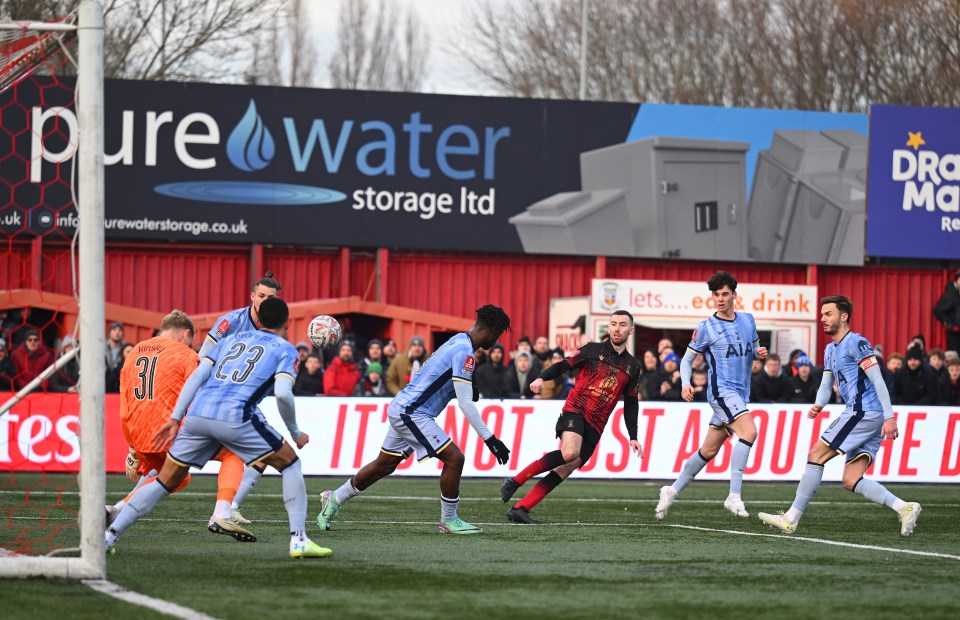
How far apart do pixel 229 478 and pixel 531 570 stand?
267cm

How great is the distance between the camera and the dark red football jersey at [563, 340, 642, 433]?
12727 mm

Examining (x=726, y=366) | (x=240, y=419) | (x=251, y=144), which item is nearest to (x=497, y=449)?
(x=240, y=419)

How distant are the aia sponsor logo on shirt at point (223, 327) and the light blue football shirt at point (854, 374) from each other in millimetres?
5008

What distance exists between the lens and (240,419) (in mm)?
8992

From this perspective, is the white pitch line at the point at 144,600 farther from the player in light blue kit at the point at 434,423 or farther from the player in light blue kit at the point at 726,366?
the player in light blue kit at the point at 726,366

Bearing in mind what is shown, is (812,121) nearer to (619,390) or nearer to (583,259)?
(583,259)

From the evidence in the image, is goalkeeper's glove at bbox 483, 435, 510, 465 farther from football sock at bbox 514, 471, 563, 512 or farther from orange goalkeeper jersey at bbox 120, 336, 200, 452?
orange goalkeeper jersey at bbox 120, 336, 200, 452

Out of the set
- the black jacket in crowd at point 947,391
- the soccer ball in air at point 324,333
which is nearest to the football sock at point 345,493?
the soccer ball in air at point 324,333

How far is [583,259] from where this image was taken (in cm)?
2794

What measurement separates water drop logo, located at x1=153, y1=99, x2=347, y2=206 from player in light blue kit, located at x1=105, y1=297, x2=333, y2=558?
55.9ft

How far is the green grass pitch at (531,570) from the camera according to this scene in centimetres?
717

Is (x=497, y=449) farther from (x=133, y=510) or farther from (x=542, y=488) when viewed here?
(x=133, y=510)

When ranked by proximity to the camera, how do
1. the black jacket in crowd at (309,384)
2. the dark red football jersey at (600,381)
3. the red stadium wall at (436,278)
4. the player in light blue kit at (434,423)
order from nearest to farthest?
the player in light blue kit at (434,423) < the dark red football jersey at (600,381) < the black jacket in crowd at (309,384) < the red stadium wall at (436,278)

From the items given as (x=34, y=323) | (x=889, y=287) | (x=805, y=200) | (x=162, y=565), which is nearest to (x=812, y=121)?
(x=805, y=200)
